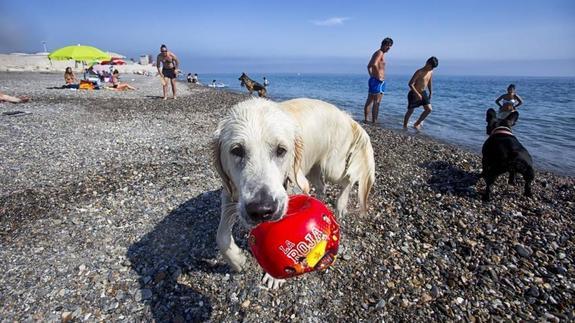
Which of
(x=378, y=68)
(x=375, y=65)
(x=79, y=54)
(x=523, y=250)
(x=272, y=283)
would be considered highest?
(x=79, y=54)

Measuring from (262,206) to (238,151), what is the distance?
0.64 m

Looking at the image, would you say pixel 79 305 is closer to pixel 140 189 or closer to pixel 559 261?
pixel 140 189

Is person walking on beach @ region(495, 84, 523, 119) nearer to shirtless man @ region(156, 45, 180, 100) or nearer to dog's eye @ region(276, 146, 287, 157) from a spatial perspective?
dog's eye @ region(276, 146, 287, 157)

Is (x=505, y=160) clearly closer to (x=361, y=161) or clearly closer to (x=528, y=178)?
(x=528, y=178)

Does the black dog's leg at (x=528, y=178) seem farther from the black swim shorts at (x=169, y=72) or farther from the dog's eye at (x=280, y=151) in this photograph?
the black swim shorts at (x=169, y=72)

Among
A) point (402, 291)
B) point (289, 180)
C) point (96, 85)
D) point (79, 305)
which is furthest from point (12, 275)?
point (96, 85)

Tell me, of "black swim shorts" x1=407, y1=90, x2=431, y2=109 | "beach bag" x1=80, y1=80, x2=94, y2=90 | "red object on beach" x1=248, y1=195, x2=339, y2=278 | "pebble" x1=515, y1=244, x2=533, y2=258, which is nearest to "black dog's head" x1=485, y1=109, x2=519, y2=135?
"pebble" x1=515, y1=244, x2=533, y2=258

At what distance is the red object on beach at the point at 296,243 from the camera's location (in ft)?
8.16

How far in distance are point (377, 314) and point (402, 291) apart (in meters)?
0.52

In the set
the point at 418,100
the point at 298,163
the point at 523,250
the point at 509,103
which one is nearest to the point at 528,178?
the point at 523,250

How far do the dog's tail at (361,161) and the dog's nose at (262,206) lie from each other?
2395 mm

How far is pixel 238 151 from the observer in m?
2.79

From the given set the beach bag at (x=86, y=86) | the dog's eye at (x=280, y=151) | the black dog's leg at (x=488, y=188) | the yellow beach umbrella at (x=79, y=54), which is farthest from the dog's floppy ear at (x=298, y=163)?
the beach bag at (x=86, y=86)

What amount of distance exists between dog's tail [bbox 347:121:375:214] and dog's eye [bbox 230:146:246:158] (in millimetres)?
2223
